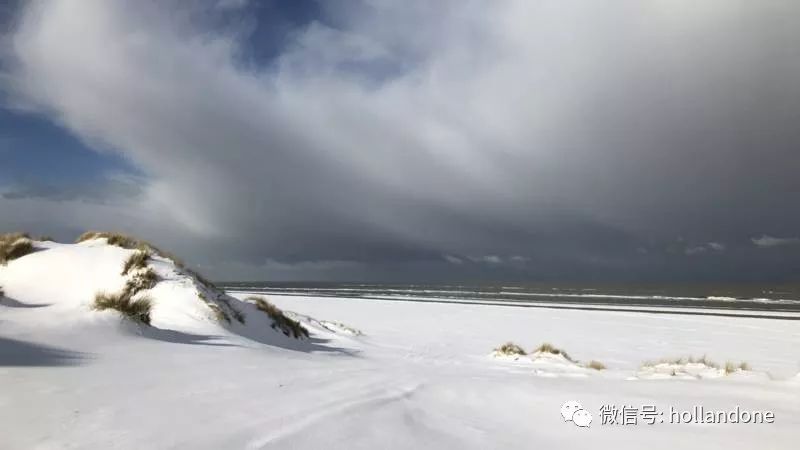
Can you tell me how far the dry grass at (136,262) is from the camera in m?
11.4

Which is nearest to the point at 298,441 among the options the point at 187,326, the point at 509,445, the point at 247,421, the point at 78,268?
the point at 247,421

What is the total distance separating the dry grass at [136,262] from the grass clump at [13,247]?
116 inches

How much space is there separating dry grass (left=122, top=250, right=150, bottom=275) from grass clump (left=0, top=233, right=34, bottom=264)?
2.94m

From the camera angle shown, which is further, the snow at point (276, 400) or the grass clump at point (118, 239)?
the grass clump at point (118, 239)

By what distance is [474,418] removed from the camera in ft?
11.8

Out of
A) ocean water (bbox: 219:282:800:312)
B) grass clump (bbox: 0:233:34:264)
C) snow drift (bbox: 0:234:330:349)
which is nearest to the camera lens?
snow drift (bbox: 0:234:330:349)

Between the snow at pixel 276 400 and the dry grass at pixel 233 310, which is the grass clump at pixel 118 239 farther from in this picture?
the snow at pixel 276 400

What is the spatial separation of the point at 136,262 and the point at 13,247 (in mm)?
3483

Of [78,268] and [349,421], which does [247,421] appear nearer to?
[349,421]

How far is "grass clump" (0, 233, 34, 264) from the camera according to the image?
Result: 11.9m

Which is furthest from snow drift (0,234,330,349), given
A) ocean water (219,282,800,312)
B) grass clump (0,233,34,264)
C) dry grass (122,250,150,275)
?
ocean water (219,282,800,312)

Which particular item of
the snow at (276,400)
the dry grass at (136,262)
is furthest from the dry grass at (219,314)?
the dry grass at (136,262)

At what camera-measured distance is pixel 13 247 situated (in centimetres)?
1214

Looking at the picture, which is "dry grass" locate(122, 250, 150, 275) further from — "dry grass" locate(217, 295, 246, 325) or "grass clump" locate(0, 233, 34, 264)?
"grass clump" locate(0, 233, 34, 264)
